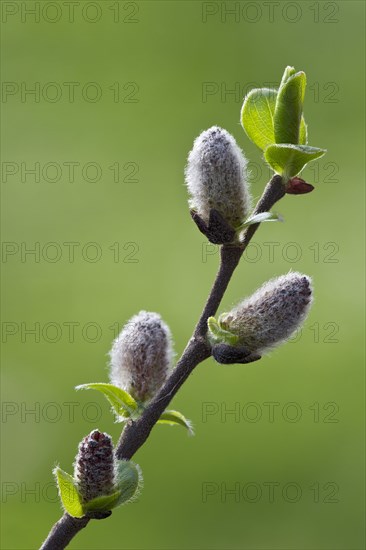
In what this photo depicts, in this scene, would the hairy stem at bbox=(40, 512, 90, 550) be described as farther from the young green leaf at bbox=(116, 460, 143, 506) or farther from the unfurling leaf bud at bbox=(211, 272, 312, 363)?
the unfurling leaf bud at bbox=(211, 272, 312, 363)

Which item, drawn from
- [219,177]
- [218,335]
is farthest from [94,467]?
[219,177]

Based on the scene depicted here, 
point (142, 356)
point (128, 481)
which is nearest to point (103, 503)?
point (128, 481)

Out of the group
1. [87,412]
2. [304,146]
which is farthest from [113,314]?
→ [304,146]

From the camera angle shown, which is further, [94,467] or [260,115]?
[260,115]

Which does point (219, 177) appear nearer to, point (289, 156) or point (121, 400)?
point (289, 156)

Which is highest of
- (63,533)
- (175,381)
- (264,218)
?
(264,218)

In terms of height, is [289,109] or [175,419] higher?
[289,109]

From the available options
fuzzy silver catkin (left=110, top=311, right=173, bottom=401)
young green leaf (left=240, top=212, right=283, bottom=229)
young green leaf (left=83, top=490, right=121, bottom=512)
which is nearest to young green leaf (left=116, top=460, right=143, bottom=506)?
young green leaf (left=83, top=490, right=121, bottom=512)
